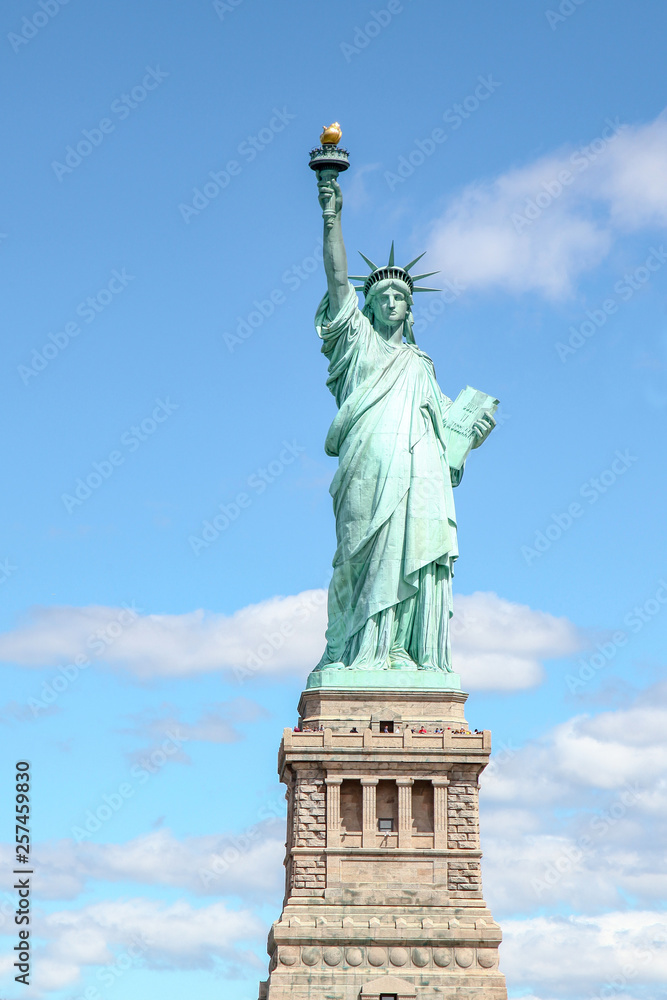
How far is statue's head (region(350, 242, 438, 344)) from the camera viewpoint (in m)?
41.2

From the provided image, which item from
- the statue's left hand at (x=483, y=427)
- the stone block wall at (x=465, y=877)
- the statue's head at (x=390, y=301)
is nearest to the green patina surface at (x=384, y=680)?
the stone block wall at (x=465, y=877)

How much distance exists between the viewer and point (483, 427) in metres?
41.4

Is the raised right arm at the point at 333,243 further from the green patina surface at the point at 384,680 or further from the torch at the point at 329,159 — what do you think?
the green patina surface at the point at 384,680

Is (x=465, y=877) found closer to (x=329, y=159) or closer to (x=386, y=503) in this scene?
(x=386, y=503)

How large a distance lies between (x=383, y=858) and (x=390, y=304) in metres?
12.5

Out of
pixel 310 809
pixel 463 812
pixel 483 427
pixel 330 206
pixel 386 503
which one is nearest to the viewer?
pixel 310 809

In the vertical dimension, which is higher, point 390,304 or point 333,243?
point 333,243

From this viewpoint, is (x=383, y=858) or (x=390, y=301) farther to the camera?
(x=390, y=301)

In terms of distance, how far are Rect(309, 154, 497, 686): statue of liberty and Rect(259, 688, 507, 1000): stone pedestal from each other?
150 cm

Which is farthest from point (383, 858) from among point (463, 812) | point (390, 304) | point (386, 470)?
point (390, 304)

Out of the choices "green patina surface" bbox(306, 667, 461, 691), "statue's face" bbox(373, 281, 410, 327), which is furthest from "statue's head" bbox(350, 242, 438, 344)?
"green patina surface" bbox(306, 667, 461, 691)

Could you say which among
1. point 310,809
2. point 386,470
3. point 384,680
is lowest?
point 310,809

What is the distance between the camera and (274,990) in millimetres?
35500

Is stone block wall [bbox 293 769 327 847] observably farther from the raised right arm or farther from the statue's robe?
the raised right arm
